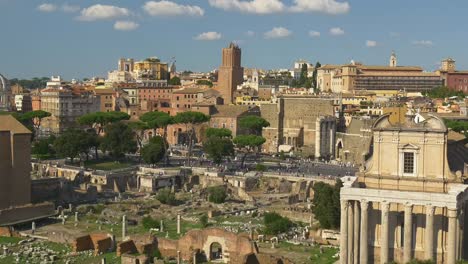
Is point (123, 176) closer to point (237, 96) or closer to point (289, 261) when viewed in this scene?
point (289, 261)

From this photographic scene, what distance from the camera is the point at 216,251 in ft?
99.7

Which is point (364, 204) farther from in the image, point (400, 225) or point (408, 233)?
point (400, 225)

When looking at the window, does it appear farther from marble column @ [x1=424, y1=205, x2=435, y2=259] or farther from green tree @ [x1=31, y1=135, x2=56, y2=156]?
green tree @ [x1=31, y1=135, x2=56, y2=156]

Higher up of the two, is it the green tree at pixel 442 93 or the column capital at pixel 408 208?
the green tree at pixel 442 93

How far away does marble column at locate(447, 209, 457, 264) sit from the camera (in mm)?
22281

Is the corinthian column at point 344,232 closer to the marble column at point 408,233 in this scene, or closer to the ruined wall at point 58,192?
the marble column at point 408,233

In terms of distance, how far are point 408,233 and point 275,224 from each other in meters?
12.5

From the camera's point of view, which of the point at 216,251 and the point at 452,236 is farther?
the point at 216,251

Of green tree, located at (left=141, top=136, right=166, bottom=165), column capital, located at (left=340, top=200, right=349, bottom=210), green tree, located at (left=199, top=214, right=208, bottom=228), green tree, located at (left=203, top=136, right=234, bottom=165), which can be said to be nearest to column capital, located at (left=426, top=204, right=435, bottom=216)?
column capital, located at (left=340, top=200, right=349, bottom=210)

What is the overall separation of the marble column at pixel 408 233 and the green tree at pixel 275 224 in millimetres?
12114

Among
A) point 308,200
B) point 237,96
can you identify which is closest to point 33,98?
point 237,96

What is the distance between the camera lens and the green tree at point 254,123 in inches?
2813

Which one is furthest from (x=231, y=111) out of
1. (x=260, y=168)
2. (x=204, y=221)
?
(x=204, y=221)

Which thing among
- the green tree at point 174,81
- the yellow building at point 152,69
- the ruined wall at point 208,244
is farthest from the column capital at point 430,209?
the yellow building at point 152,69
